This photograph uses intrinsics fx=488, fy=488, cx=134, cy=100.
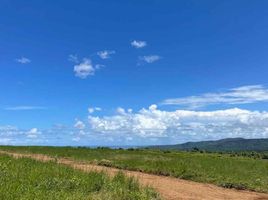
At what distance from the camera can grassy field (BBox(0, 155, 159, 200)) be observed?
533 inches

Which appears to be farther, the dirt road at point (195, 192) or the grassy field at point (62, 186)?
the dirt road at point (195, 192)

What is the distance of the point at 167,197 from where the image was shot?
18828 mm

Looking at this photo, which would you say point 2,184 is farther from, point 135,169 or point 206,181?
point 135,169

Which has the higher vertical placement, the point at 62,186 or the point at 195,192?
the point at 62,186

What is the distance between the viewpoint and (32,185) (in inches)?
605

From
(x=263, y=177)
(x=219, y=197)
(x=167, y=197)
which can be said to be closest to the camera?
(x=167, y=197)

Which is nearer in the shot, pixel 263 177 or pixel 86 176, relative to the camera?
pixel 86 176

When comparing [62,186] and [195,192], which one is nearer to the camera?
[62,186]

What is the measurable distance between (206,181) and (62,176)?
35.1 feet

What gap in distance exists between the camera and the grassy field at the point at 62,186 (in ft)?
44.4

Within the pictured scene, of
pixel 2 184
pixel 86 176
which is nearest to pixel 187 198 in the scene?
pixel 86 176

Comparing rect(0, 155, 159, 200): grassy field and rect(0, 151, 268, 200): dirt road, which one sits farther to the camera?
rect(0, 151, 268, 200): dirt road

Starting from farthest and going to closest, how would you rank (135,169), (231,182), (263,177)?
(135,169)
(263,177)
(231,182)

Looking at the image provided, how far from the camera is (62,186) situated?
16.2 m
